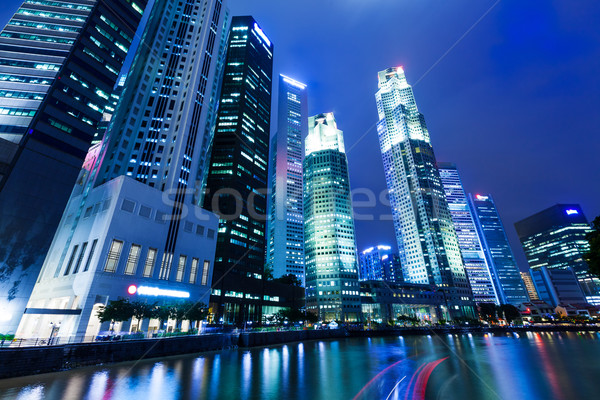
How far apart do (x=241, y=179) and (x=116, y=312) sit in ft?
270

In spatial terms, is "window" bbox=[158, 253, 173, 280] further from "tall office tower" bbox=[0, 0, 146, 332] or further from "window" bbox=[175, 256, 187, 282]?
"tall office tower" bbox=[0, 0, 146, 332]

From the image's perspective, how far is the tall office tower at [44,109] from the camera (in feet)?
157

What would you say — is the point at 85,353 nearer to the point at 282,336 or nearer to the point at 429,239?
the point at 282,336

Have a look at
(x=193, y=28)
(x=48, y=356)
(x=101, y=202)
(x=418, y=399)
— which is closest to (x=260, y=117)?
(x=193, y=28)

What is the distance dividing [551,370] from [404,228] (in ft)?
588

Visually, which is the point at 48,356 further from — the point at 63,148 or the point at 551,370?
the point at 63,148

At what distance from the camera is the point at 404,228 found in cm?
19475

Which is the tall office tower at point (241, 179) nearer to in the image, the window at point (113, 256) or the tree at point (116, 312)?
the window at point (113, 256)

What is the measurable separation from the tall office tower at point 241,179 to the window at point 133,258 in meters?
41.2

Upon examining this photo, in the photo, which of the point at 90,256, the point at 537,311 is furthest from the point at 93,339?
the point at 537,311

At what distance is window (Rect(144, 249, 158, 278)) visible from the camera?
4982 centimetres

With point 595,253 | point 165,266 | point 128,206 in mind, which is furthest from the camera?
point 165,266

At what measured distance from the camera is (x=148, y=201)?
172 feet

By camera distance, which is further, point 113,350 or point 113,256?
point 113,256
